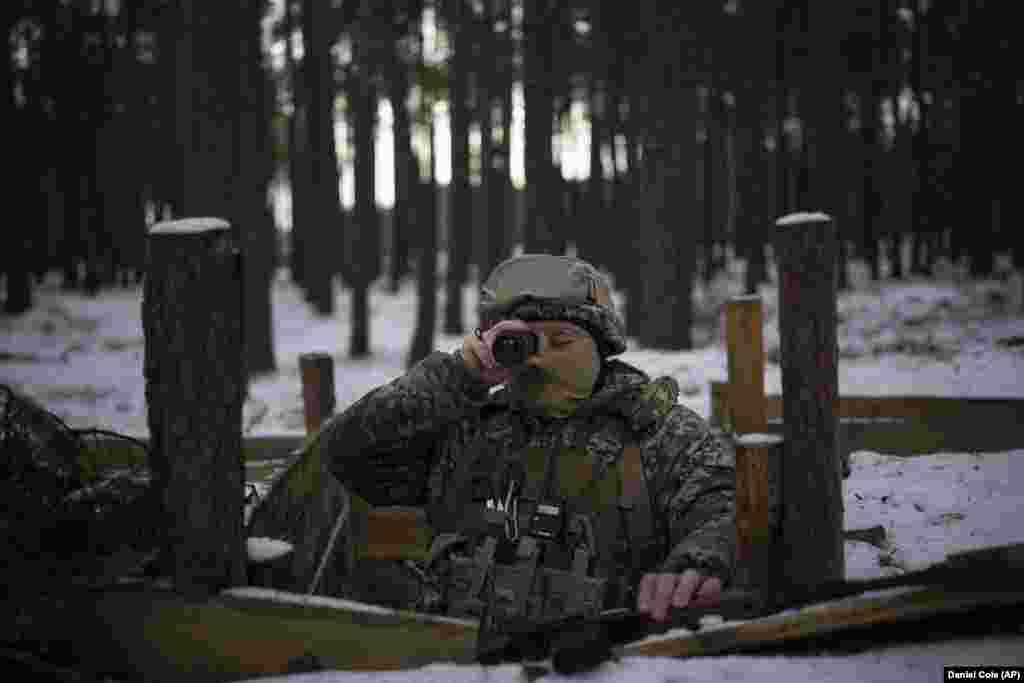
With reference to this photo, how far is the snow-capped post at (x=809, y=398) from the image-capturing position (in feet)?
11.3

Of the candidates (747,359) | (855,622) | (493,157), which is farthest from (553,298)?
(493,157)

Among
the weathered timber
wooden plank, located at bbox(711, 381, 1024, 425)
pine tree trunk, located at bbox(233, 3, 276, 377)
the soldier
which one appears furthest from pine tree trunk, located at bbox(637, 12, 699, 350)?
the soldier

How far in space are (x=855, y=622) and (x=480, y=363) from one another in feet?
4.25

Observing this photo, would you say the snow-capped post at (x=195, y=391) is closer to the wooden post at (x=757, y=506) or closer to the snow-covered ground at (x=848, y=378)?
the snow-covered ground at (x=848, y=378)

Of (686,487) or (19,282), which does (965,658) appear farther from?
(19,282)

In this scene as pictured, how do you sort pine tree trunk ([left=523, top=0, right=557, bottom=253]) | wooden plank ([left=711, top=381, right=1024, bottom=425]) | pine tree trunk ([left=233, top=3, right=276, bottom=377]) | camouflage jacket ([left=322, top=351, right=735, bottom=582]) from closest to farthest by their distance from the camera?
camouflage jacket ([left=322, top=351, right=735, bottom=582]) → wooden plank ([left=711, top=381, right=1024, bottom=425]) → pine tree trunk ([left=233, top=3, right=276, bottom=377]) → pine tree trunk ([left=523, top=0, right=557, bottom=253])

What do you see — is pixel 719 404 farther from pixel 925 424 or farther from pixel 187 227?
pixel 187 227

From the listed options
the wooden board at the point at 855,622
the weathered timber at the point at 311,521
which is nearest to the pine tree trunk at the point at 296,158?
the weathered timber at the point at 311,521

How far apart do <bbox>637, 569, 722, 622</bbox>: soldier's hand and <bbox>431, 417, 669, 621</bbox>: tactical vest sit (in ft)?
0.96

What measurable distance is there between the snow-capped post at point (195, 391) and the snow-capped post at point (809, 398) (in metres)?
1.92

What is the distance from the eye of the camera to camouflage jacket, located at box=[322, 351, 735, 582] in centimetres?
304

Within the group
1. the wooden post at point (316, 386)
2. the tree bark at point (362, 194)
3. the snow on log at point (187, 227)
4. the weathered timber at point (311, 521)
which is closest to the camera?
the snow on log at point (187, 227)

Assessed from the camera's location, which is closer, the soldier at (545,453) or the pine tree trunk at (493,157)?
the soldier at (545,453)

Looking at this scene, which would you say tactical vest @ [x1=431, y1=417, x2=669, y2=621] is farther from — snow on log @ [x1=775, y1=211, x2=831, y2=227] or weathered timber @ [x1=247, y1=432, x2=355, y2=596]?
snow on log @ [x1=775, y1=211, x2=831, y2=227]
